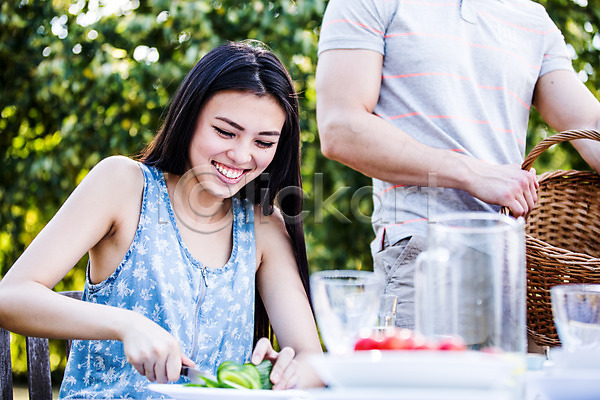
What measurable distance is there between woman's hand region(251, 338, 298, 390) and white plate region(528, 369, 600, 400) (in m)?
0.53

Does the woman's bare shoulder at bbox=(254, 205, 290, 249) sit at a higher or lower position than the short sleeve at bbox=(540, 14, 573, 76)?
lower

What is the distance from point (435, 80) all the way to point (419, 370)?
4.20ft

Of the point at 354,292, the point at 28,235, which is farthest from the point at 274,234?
the point at 28,235

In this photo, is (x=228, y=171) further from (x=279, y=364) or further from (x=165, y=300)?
(x=279, y=364)

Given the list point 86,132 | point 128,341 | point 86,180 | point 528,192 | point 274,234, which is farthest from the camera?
point 86,132

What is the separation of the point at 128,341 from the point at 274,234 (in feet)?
2.63

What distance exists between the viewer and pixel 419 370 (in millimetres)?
558

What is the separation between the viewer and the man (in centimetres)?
166

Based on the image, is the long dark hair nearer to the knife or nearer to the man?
the man

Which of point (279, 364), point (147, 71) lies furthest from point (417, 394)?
point (147, 71)

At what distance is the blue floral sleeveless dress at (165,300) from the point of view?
5.16 feet

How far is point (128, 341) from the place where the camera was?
1.15m

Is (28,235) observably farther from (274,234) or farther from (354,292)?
(354,292)

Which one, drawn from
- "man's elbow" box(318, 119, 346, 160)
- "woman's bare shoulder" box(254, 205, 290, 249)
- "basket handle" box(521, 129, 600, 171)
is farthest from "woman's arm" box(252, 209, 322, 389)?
"basket handle" box(521, 129, 600, 171)
